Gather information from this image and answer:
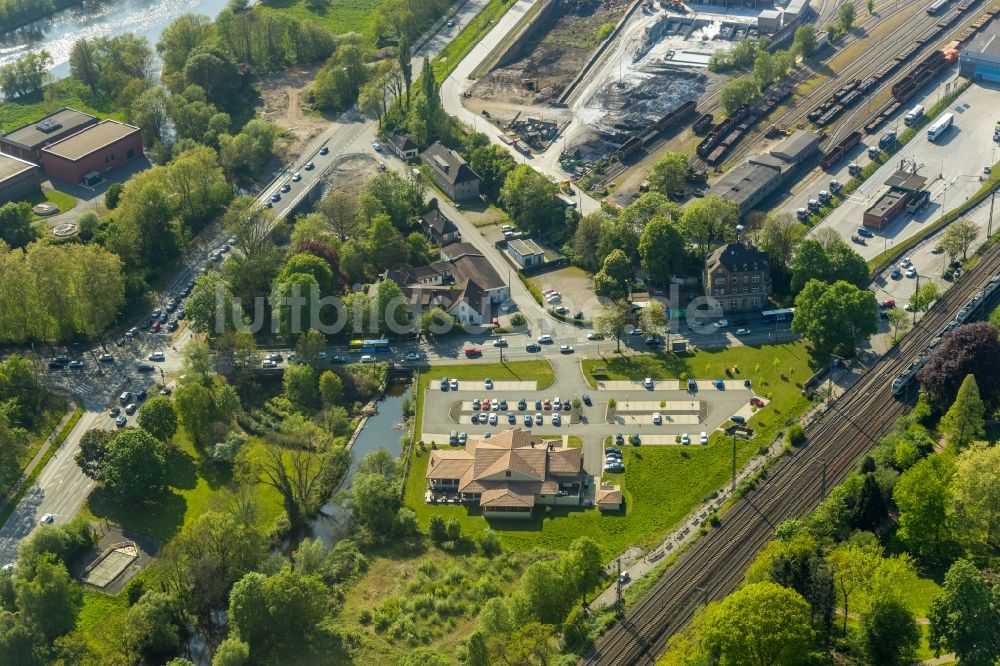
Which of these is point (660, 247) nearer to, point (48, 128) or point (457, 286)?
point (457, 286)

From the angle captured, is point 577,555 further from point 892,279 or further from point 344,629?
point 892,279

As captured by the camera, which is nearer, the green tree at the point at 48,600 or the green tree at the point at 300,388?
the green tree at the point at 48,600

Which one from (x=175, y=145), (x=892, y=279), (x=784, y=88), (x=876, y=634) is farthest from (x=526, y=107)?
(x=876, y=634)

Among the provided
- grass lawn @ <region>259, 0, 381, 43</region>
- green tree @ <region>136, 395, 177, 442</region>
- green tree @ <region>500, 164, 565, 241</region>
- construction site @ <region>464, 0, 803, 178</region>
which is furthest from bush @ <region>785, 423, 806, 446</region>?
grass lawn @ <region>259, 0, 381, 43</region>

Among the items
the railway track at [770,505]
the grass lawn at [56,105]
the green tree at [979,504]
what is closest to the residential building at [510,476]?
the railway track at [770,505]

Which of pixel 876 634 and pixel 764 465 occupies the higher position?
pixel 876 634

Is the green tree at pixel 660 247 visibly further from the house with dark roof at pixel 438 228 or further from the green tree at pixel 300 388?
the green tree at pixel 300 388
